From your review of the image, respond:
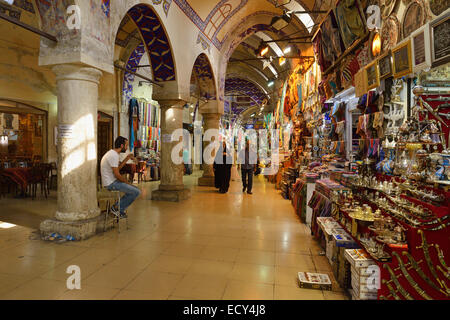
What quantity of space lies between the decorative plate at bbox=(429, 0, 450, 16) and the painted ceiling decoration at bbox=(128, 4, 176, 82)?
4763 millimetres

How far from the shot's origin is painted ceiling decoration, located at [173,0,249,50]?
320 inches

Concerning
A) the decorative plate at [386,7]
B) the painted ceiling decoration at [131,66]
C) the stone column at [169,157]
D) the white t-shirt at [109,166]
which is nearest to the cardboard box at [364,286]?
the decorative plate at [386,7]

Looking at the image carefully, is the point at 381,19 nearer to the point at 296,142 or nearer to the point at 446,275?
the point at 446,275

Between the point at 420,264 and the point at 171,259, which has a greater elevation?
A: the point at 420,264

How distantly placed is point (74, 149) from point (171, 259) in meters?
2.18

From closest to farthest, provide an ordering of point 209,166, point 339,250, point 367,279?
point 367,279, point 339,250, point 209,166

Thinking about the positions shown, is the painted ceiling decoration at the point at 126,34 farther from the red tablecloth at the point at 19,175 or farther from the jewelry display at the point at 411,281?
the jewelry display at the point at 411,281

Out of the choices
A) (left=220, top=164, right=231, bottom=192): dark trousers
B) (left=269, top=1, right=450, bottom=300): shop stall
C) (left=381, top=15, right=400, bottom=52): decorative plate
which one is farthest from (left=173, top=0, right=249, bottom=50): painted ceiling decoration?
(left=381, top=15, right=400, bottom=52): decorative plate

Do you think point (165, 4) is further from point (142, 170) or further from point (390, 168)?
point (142, 170)

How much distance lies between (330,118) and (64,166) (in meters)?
5.06

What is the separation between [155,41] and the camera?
6.64 metres

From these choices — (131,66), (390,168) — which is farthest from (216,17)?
(390,168)

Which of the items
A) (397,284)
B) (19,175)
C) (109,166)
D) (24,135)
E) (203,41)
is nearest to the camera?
(397,284)

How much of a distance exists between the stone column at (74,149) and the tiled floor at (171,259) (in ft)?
0.96
